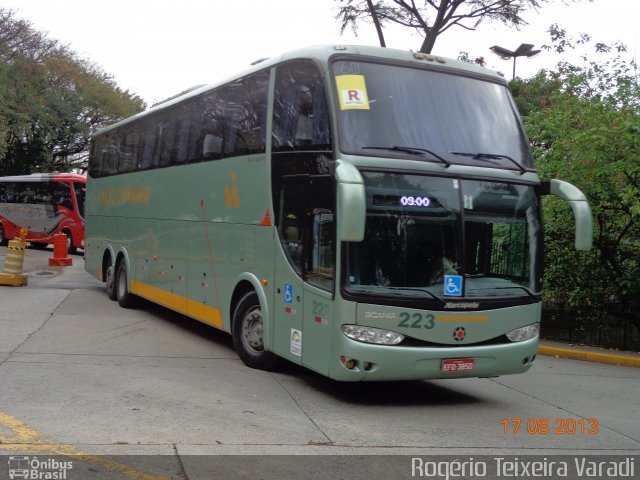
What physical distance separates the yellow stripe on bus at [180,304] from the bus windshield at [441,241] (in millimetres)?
3629

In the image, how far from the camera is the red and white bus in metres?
31.1

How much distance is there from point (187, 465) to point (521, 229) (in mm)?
4421

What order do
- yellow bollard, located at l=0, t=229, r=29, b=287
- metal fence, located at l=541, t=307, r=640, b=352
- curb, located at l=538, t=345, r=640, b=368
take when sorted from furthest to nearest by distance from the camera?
yellow bollard, located at l=0, t=229, r=29, b=287 → metal fence, located at l=541, t=307, r=640, b=352 → curb, located at l=538, t=345, r=640, b=368

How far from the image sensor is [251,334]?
9.50m

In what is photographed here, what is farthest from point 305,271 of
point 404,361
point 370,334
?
point 404,361

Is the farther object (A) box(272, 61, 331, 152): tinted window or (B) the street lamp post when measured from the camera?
(B) the street lamp post

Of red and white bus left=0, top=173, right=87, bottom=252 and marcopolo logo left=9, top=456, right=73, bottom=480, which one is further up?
red and white bus left=0, top=173, right=87, bottom=252

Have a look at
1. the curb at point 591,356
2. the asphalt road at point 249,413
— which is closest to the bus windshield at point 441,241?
the asphalt road at point 249,413

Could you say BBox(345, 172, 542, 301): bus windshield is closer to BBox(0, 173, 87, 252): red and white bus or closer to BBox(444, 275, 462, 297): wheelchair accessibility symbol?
BBox(444, 275, 462, 297): wheelchair accessibility symbol

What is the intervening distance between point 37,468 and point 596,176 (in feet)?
35.0

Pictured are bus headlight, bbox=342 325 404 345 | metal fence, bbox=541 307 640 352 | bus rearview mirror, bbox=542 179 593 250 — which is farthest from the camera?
metal fence, bbox=541 307 640 352

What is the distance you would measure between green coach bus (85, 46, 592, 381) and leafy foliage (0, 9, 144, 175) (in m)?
29.5

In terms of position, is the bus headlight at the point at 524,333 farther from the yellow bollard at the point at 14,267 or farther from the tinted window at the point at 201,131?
the yellow bollard at the point at 14,267

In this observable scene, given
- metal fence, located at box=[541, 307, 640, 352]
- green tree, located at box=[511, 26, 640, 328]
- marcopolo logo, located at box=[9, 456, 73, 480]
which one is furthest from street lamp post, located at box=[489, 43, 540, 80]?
marcopolo logo, located at box=[9, 456, 73, 480]
